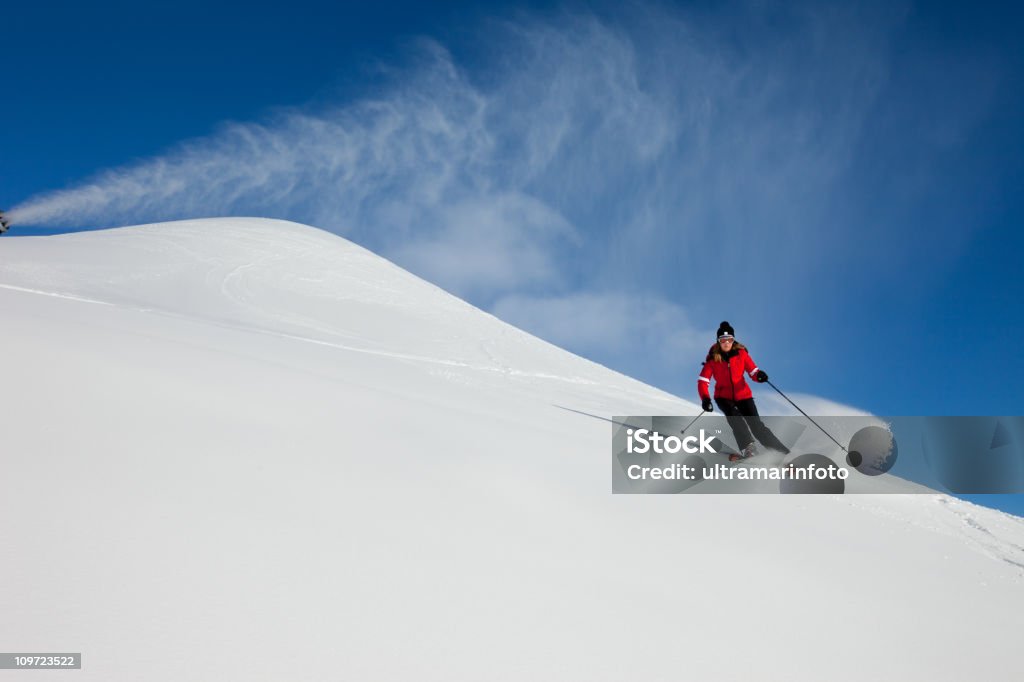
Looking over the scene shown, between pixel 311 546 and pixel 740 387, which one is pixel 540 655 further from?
pixel 740 387

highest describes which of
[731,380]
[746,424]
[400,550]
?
[731,380]

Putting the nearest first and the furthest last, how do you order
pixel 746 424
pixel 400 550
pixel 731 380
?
pixel 400 550 < pixel 746 424 < pixel 731 380

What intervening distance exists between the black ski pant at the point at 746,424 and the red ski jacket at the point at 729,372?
0.10 meters

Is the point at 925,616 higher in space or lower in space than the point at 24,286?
lower

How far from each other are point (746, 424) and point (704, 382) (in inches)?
35.5

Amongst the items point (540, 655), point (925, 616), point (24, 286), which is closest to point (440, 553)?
point (540, 655)

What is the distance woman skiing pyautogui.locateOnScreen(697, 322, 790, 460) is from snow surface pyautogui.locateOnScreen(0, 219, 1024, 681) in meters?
1.92

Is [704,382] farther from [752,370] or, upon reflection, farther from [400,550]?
[400,550]

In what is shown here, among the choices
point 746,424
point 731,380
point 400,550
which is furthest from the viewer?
point 731,380

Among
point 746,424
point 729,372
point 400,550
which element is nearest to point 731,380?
point 729,372

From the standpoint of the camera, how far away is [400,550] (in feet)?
10.5

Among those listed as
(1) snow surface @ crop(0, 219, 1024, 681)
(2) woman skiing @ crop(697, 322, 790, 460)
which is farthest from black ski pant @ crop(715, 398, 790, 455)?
(1) snow surface @ crop(0, 219, 1024, 681)

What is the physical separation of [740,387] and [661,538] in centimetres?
485

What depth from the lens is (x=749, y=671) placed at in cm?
265
